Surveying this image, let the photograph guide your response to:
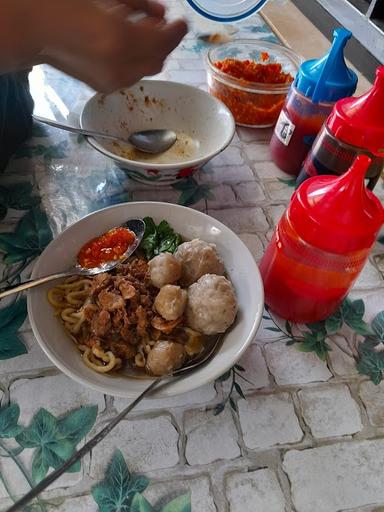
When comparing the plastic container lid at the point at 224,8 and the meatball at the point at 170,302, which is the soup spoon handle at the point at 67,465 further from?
the plastic container lid at the point at 224,8

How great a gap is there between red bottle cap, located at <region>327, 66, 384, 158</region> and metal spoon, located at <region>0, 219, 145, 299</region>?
1.29 feet

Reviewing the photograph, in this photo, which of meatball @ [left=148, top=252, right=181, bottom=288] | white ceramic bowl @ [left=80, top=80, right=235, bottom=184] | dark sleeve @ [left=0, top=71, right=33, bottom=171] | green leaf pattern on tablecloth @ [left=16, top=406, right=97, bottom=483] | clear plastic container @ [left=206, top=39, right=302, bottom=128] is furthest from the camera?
clear plastic container @ [left=206, top=39, right=302, bottom=128]

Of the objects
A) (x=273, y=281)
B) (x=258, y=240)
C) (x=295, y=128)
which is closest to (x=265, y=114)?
(x=295, y=128)

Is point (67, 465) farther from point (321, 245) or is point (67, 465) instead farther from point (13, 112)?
point (13, 112)

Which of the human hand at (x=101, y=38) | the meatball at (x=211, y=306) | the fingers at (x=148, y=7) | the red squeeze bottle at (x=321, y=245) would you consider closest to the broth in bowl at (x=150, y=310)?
the meatball at (x=211, y=306)

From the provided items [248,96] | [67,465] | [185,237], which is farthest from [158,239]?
[248,96]

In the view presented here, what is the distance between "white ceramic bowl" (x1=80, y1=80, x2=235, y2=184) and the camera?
3.11ft

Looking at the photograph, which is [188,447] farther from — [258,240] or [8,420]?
[258,240]

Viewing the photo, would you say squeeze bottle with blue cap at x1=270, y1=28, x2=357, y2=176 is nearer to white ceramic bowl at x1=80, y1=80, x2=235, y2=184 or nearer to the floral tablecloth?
white ceramic bowl at x1=80, y1=80, x2=235, y2=184

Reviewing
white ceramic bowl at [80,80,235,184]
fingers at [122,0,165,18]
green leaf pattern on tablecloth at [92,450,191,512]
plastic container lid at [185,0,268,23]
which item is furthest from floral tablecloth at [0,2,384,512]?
plastic container lid at [185,0,268,23]

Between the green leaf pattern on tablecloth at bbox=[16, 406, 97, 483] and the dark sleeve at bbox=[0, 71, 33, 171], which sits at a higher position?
the dark sleeve at bbox=[0, 71, 33, 171]

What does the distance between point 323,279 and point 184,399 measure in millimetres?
276

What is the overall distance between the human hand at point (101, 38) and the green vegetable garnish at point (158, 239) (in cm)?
24

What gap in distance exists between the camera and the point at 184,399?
629 mm
